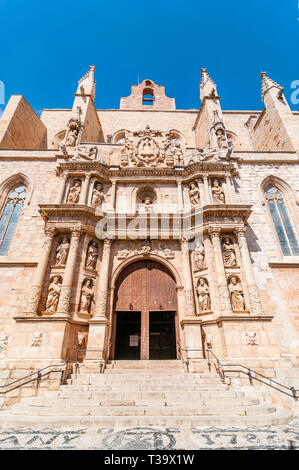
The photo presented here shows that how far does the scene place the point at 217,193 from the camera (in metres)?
11.8

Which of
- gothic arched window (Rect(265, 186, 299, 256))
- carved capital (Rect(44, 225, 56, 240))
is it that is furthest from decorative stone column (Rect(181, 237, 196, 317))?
carved capital (Rect(44, 225, 56, 240))

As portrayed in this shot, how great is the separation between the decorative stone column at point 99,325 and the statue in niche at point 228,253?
511cm

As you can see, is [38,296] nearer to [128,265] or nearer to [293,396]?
[128,265]

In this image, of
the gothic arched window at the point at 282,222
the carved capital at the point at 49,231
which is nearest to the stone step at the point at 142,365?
the carved capital at the point at 49,231

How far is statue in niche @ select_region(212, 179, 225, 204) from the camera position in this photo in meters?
11.6

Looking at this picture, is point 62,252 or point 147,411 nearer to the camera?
point 147,411

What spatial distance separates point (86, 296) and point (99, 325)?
133 centimetres

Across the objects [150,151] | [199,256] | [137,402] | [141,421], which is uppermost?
[150,151]

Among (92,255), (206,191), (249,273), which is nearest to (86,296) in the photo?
(92,255)

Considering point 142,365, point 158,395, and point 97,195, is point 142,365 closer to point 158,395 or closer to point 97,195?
point 158,395

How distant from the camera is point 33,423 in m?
4.70

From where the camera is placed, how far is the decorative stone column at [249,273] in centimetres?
Answer: 891
